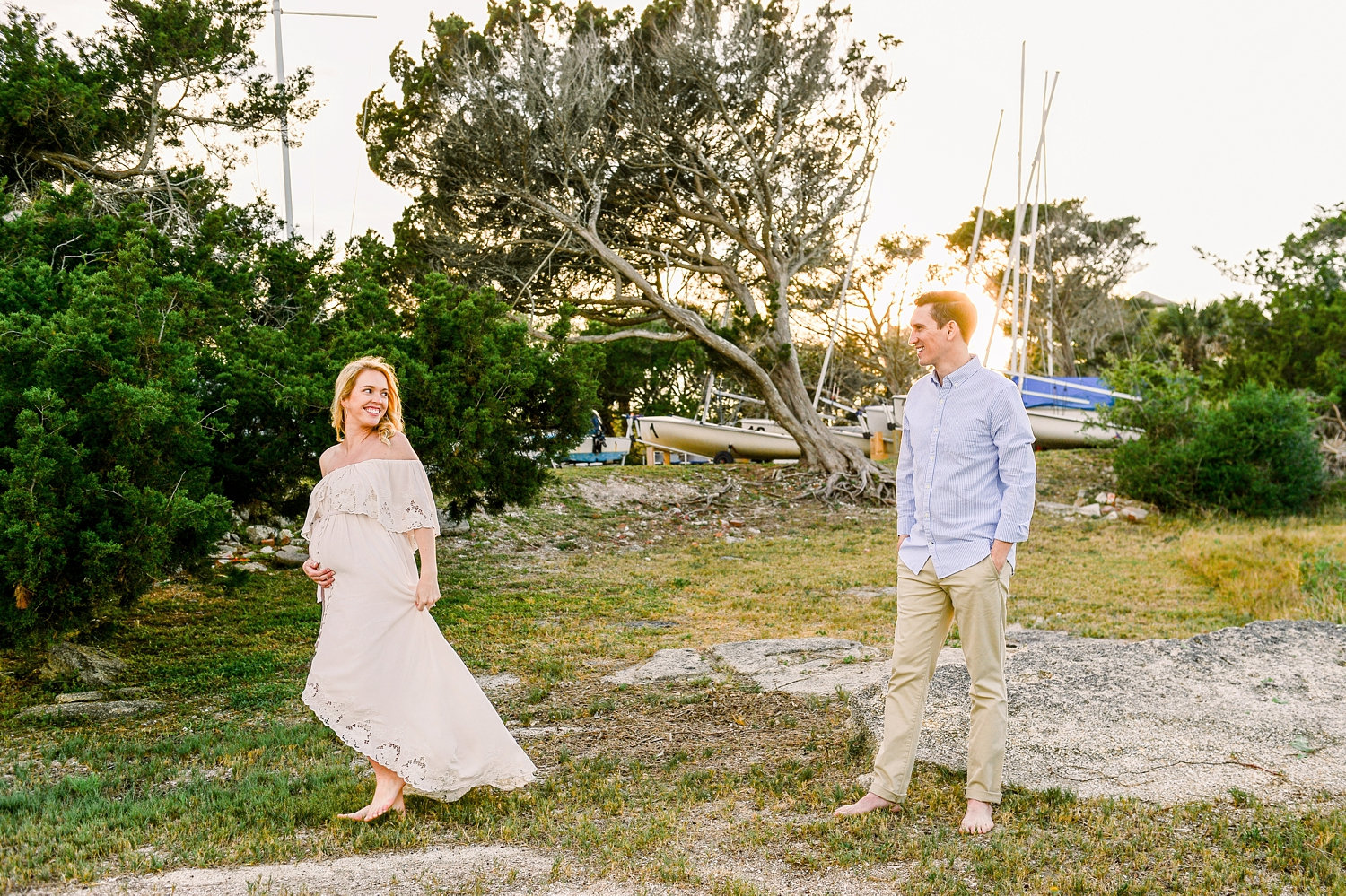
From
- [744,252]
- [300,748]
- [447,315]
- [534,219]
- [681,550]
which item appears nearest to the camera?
[300,748]

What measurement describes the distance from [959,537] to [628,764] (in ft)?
7.27

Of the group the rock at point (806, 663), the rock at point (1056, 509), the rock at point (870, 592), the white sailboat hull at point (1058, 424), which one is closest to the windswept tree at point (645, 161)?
the rock at point (1056, 509)

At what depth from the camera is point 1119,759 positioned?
Result: 189 inches

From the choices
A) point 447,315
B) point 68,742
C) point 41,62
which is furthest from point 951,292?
point 41,62

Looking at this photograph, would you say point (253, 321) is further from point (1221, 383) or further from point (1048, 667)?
point (1221, 383)

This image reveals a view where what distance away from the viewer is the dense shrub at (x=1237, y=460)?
17.6 metres

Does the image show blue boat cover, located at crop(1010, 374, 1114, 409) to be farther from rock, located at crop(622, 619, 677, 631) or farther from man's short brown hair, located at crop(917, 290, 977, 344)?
man's short brown hair, located at crop(917, 290, 977, 344)

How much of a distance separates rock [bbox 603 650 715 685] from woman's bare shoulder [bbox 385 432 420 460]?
3.09 m

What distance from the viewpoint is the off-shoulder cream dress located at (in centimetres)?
430

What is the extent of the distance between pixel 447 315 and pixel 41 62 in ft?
17.1

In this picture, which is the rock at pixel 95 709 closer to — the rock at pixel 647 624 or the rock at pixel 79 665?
the rock at pixel 79 665

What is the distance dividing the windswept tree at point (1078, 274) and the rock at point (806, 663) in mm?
36731

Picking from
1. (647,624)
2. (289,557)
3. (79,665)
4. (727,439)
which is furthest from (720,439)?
(79,665)

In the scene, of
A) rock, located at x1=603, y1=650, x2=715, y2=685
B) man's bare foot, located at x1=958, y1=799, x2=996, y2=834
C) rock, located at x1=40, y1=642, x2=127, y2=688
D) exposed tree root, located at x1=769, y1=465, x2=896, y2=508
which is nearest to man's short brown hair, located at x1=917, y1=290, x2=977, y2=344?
man's bare foot, located at x1=958, y1=799, x2=996, y2=834
